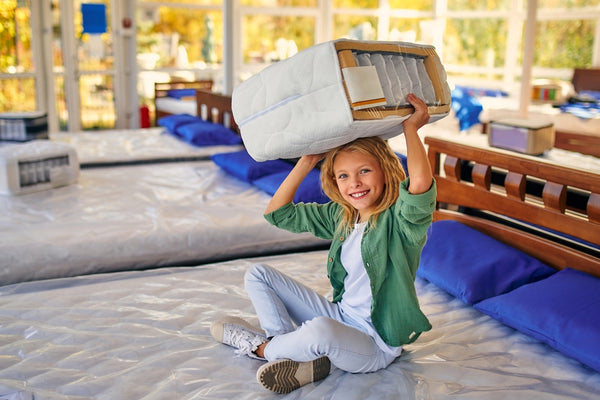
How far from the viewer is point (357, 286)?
4.94 ft

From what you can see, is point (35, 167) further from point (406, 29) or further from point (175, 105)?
point (406, 29)

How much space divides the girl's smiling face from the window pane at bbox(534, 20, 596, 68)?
20.1 ft

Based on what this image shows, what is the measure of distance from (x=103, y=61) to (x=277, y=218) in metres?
5.13

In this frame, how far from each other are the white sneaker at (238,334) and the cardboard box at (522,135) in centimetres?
212

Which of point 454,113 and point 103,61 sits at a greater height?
point 103,61

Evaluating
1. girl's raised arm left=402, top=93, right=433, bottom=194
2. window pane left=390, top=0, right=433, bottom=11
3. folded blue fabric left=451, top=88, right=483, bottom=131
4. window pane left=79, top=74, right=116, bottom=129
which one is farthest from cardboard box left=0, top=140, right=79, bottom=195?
window pane left=390, top=0, right=433, bottom=11

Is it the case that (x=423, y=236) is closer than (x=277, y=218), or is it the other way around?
(x=423, y=236)

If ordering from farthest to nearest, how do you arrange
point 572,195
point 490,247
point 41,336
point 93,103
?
point 93,103
point 572,195
point 490,247
point 41,336

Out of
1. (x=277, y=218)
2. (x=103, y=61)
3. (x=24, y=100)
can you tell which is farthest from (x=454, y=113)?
(x=277, y=218)

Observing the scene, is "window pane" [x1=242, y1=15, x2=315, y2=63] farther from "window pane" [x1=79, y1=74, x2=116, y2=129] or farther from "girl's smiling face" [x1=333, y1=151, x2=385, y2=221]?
"girl's smiling face" [x1=333, y1=151, x2=385, y2=221]

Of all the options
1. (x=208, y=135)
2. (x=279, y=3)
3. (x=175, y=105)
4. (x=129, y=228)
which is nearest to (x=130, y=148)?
(x=208, y=135)

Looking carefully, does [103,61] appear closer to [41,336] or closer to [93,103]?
[93,103]

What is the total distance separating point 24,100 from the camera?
18.9 ft

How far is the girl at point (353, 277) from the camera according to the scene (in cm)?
133
